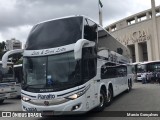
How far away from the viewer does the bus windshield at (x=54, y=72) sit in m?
10.0

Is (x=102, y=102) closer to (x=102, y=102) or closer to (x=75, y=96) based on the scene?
(x=102, y=102)

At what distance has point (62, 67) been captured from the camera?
10148 millimetres

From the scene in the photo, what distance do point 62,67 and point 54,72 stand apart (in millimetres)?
321

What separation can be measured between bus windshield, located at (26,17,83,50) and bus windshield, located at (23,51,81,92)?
21.8 inches

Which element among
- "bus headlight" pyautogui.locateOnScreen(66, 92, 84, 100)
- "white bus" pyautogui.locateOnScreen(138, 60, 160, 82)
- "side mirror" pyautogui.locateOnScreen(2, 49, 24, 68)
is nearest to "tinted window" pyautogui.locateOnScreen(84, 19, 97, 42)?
"bus headlight" pyautogui.locateOnScreen(66, 92, 84, 100)

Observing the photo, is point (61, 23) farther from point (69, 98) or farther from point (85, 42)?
point (69, 98)

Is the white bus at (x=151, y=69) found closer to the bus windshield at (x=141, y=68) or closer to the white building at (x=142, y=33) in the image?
the bus windshield at (x=141, y=68)

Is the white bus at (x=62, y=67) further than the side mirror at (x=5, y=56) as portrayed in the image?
No

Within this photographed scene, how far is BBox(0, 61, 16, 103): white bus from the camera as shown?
18.1 m

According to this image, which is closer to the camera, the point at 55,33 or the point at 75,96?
the point at 75,96

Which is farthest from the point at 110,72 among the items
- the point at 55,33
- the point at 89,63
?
the point at 55,33

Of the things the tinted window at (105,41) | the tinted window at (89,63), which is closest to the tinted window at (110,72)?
the tinted window at (105,41)

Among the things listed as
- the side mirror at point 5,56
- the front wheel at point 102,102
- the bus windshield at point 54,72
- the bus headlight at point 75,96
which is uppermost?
the side mirror at point 5,56

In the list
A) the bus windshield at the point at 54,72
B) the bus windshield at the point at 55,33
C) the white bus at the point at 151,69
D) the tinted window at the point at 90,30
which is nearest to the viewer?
the bus windshield at the point at 54,72
